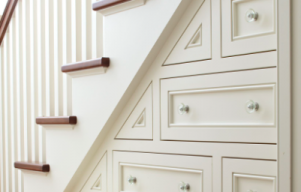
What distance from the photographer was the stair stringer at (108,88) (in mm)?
950

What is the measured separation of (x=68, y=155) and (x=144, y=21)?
593mm

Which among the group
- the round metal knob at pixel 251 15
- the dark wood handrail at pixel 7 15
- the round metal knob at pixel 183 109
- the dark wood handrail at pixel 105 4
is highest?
the dark wood handrail at pixel 7 15

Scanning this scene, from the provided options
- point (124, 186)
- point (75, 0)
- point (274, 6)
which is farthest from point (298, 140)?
point (75, 0)

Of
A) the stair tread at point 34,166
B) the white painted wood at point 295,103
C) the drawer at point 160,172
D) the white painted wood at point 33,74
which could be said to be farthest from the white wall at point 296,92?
the stair tread at point 34,166

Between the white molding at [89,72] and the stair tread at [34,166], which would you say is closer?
the white molding at [89,72]

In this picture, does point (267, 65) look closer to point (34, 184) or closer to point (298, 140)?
point (298, 140)

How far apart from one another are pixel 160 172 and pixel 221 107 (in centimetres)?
30

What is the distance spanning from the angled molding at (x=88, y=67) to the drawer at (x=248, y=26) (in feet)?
1.38

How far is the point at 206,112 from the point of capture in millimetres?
885

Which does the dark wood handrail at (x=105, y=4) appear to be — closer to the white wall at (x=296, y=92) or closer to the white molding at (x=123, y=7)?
the white molding at (x=123, y=7)

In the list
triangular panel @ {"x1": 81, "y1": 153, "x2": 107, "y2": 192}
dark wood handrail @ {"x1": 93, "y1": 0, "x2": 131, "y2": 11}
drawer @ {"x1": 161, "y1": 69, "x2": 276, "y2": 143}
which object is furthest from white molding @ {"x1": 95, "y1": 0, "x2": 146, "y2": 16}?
triangular panel @ {"x1": 81, "y1": 153, "x2": 107, "y2": 192}

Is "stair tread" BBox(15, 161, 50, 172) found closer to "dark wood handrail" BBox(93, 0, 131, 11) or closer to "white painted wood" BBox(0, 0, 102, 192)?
"white painted wood" BBox(0, 0, 102, 192)

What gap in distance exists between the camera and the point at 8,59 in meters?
1.65

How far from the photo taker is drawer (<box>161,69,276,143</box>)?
30.5 inches
